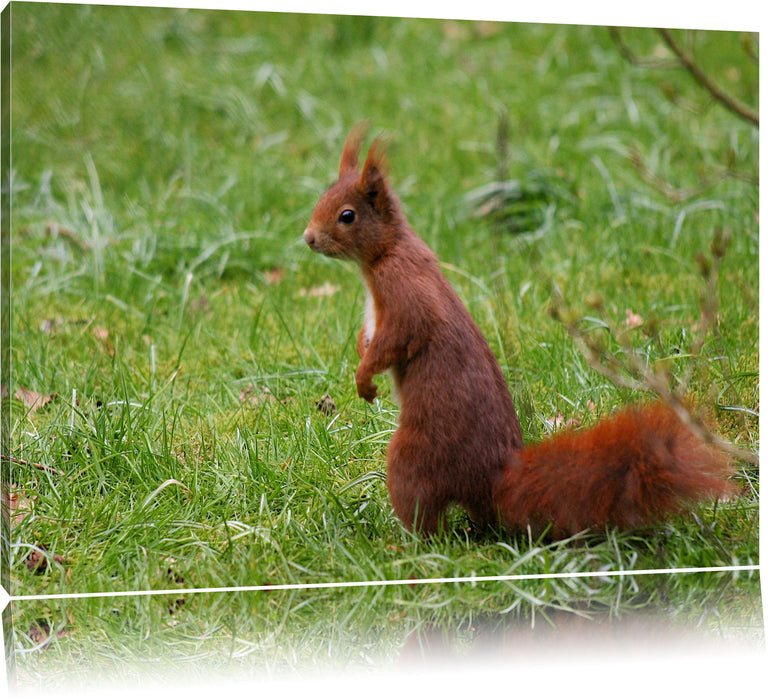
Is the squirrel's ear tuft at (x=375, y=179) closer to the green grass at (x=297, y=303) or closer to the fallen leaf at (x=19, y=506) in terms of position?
the green grass at (x=297, y=303)

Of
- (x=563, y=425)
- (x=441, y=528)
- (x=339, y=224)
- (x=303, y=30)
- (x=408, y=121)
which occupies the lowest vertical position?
(x=441, y=528)

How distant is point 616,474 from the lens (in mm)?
2523

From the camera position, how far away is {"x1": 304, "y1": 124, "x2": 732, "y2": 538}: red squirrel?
250 centimetres

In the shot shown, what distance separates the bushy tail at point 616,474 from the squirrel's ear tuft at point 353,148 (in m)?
0.83

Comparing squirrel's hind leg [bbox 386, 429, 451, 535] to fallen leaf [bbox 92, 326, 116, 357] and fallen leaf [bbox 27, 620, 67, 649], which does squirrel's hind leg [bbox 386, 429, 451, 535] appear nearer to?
fallen leaf [bbox 27, 620, 67, 649]

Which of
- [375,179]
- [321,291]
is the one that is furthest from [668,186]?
[321,291]

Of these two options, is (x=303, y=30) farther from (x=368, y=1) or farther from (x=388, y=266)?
(x=388, y=266)

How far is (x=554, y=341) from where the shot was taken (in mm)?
3549

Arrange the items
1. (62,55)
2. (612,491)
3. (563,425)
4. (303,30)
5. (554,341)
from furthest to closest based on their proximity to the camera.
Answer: (303,30) → (62,55) → (554,341) → (563,425) → (612,491)

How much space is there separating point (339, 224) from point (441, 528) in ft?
2.48

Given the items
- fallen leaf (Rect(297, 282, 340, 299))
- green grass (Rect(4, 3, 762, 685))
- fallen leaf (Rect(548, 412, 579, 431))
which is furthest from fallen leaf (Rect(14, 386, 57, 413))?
fallen leaf (Rect(548, 412, 579, 431))

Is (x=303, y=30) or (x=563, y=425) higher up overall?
(x=303, y=30)

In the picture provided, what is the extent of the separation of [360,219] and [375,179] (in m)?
0.10

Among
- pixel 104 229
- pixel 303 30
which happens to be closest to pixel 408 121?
pixel 303 30
